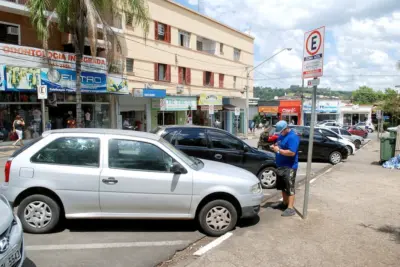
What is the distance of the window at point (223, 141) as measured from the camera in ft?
29.4

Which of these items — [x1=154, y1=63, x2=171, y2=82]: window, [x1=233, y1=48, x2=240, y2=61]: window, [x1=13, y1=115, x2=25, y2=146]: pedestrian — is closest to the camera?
[x1=13, y1=115, x2=25, y2=146]: pedestrian

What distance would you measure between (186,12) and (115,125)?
1196 cm

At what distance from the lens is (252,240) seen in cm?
524

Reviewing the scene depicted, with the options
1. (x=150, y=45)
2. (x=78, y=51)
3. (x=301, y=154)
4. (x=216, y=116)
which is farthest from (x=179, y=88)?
(x=301, y=154)

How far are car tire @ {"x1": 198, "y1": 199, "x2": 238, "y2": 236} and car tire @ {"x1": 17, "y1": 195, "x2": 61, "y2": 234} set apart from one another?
2.14m

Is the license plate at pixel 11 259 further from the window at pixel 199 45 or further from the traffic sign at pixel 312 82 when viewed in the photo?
the window at pixel 199 45

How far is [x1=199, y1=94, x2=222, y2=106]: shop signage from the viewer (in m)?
30.5

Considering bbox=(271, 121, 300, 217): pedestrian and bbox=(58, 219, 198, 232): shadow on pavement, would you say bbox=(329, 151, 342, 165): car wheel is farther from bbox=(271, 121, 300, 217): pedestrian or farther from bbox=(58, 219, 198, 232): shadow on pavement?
bbox=(58, 219, 198, 232): shadow on pavement

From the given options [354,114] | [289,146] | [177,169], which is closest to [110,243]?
[177,169]

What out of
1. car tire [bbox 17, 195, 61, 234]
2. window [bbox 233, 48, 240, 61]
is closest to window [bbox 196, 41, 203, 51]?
window [bbox 233, 48, 240, 61]

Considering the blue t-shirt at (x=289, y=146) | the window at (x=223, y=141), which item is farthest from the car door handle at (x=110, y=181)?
the window at (x=223, y=141)

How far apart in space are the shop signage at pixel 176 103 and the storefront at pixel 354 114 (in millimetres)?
38395

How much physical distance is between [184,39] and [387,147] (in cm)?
1975

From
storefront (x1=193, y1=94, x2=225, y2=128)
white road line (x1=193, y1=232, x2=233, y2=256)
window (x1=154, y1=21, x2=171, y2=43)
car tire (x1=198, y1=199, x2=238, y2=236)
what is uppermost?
window (x1=154, y1=21, x2=171, y2=43)
